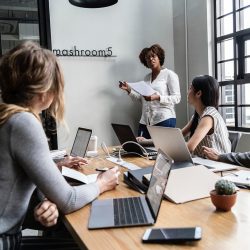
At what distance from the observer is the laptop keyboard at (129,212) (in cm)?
103

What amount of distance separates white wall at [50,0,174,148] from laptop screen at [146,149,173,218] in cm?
292

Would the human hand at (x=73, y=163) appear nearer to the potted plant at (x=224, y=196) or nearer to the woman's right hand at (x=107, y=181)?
the woman's right hand at (x=107, y=181)

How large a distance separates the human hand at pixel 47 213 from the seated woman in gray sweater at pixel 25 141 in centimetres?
3

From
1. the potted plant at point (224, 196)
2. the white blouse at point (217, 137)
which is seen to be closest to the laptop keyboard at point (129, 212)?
the potted plant at point (224, 196)

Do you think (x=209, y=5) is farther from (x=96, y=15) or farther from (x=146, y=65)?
(x=96, y=15)

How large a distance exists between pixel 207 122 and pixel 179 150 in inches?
20.4

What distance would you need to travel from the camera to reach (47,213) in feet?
3.66

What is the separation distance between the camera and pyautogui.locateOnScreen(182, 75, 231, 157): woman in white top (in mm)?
2123

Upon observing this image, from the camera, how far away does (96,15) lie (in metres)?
4.05

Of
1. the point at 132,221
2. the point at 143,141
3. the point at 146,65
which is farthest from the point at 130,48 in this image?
the point at 132,221

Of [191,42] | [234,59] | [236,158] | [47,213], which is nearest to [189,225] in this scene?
[47,213]

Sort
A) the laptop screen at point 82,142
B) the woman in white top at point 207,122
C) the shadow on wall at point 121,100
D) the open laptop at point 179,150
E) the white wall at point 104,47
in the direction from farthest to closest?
the shadow on wall at point 121,100 → the white wall at point 104,47 → the laptop screen at point 82,142 → the woman in white top at point 207,122 → the open laptop at point 179,150

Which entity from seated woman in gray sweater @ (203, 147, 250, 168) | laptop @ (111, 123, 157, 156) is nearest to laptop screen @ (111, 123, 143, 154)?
laptop @ (111, 123, 157, 156)

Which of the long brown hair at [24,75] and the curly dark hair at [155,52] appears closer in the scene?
the long brown hair at [24,75]
